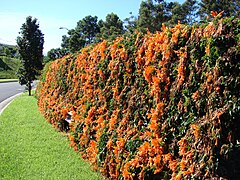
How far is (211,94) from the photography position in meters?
3.36

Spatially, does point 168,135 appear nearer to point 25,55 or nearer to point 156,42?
point 156,42

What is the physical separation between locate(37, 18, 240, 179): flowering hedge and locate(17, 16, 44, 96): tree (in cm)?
1911

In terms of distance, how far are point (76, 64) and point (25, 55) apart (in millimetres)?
17097

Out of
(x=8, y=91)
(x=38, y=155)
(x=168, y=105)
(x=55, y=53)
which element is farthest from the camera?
→ (x=55, y=53)

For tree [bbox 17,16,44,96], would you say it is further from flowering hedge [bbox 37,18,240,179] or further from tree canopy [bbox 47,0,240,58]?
flowering hedge [bbox 37,18,240,179]

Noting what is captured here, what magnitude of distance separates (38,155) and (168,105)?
3.80 meters

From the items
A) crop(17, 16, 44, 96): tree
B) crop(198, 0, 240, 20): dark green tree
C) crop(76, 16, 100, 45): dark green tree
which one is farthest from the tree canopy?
crop(76, 16, 100, 45): dark green tree

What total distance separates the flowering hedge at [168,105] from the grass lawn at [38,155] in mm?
392

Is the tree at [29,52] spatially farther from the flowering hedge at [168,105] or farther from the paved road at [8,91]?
the flowering hedge at [168,105]

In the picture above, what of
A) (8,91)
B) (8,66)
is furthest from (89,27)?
(8,91)

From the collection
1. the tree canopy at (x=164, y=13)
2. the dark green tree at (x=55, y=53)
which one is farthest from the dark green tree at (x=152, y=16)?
the dark green tree at (x=55, y=53)

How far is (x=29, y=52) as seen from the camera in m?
25.2

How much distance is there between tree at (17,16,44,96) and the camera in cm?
2498

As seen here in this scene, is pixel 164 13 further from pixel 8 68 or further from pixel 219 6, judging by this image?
pixel 8 68
